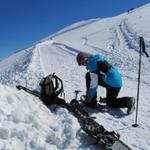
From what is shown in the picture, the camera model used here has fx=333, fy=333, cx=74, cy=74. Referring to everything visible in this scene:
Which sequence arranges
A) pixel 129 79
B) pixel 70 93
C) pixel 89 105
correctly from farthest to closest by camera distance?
pixel 129 79, pixel 70 93, pixel 89 105

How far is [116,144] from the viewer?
208 inches

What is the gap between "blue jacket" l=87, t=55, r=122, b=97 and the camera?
7.76 m

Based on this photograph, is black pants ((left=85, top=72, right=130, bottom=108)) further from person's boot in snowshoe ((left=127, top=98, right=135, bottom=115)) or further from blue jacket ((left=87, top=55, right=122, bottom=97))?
person's boot in snowshoe ((left=127, top=98, right=135, bottom=115))

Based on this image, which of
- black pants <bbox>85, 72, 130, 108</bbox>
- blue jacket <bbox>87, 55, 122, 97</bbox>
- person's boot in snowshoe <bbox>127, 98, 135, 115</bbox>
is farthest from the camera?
black pants <bbox>85, 72, 130, 108</bbox>

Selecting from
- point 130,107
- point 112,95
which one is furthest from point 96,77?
point 130,107

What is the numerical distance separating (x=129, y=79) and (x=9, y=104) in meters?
7.52

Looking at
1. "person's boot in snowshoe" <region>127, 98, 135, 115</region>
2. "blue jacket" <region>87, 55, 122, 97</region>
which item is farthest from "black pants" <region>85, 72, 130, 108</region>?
"person's boot in snowshoe" <region>127, 98, 135, 115</region>

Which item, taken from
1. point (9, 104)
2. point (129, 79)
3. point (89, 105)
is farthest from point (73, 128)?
point (129, 79)

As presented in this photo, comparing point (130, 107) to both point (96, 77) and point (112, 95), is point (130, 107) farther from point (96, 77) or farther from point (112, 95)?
point (96, 77)

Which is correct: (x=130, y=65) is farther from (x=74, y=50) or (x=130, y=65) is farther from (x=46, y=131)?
(x=46, y=131)

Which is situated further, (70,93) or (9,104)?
(70,93)

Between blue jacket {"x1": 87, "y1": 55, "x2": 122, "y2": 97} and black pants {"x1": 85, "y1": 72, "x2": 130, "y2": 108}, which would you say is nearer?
blue jacket {"x1": 87, "y1": 55, "x2": 122, "y2": 97}

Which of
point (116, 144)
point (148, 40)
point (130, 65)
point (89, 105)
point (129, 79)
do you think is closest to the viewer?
point (116, 144)

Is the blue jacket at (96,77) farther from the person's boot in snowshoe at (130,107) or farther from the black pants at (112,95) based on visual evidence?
the person's boot in snowshoe at (130,107)
